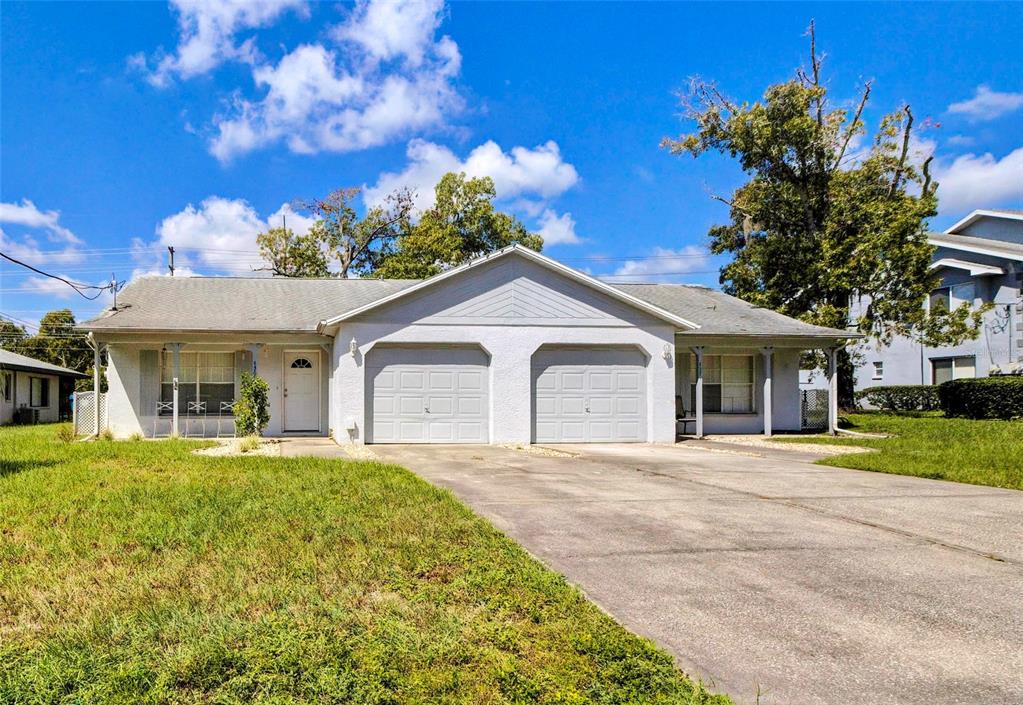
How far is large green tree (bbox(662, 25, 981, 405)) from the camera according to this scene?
20438mm

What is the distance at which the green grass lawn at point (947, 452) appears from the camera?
9383 mm

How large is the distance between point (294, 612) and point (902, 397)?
2924 cm

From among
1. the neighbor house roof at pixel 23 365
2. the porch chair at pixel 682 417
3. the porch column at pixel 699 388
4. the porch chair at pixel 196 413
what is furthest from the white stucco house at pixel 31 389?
the porch column at pixel 699 388

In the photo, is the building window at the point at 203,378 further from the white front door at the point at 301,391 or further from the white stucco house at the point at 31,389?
the white stucco house at the point at 31,389

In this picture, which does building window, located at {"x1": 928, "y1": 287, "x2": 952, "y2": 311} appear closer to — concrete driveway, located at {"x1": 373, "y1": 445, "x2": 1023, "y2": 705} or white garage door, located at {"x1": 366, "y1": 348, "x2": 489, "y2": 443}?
concrete driveway, located at {"x1": 373, "y1": 445, "x2": 1023, "y2": 705}

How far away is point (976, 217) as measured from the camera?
28.4 metres

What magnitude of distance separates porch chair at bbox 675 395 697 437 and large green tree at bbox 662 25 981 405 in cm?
684

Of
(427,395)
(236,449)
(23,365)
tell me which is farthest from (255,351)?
(23,365)

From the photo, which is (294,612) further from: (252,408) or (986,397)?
(986,397)

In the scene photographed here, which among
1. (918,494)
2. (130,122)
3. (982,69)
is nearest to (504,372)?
(918,494)

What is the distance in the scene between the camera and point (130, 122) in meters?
17.6

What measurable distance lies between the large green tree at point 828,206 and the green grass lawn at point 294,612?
19012mm

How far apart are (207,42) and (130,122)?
443cm

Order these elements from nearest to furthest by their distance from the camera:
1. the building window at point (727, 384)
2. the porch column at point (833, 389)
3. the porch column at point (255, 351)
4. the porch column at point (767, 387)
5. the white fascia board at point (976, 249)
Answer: the porch column at point (255, 351)
the porch column at point (767, 387)
the porch column at point (833, 389)
the building window at point (727, 384)
the white fascia board at point (976, 249)
